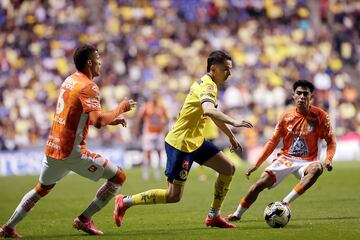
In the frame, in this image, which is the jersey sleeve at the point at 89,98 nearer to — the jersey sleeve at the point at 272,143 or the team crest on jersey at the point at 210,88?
the team crest on jersey at the point at 210,88

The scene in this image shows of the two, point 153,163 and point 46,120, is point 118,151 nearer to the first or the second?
point 153,163

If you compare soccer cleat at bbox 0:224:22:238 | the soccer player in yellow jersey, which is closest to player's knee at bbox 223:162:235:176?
the soccer player in yellow jersey

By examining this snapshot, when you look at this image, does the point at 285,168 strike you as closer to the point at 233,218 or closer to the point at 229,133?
the point at 233,218

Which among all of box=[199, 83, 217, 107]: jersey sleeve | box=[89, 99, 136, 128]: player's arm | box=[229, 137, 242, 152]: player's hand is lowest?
box=[229, 137, 242, 152]: player's hand

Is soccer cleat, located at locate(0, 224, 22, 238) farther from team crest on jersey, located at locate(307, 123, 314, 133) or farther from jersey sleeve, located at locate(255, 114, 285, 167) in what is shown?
team crest on jersey, located at locate(307, 123, 314, 133)

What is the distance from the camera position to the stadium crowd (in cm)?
3186

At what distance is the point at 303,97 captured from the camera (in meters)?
12.8

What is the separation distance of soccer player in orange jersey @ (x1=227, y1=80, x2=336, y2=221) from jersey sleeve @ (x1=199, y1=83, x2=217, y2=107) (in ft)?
5.68

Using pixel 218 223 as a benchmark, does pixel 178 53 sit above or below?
above

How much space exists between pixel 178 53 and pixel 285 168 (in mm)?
22599

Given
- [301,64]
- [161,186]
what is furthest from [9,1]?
[161,186]

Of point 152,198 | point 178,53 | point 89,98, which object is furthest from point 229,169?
point 178,53

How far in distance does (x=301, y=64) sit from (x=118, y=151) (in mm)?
9444

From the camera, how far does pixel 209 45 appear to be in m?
35.6
